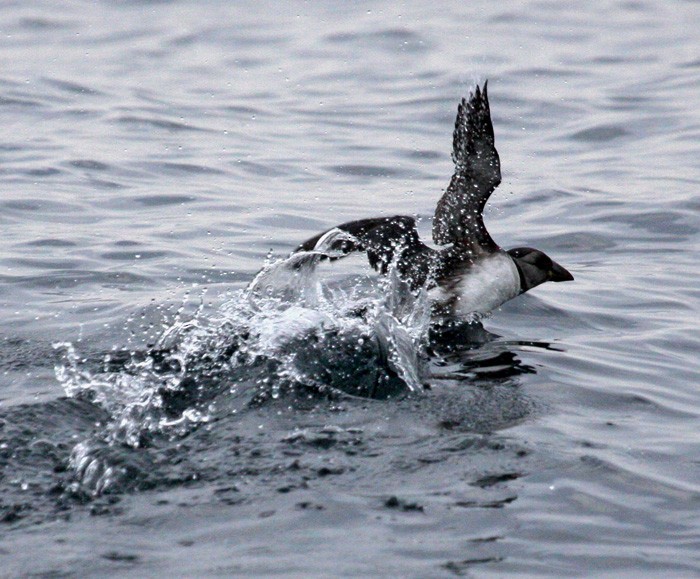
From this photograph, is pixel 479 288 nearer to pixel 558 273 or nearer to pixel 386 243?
pixel 558 273

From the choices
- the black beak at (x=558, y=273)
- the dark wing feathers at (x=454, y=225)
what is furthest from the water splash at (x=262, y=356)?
the black beak at (x=558, y=273)

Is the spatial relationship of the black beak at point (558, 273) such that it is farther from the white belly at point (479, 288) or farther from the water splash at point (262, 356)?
the water splash at point (262, 356)

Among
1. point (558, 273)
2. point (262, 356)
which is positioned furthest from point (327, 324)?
point (558, 273)

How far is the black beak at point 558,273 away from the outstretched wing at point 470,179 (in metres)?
0.52

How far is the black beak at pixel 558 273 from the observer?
8.02m

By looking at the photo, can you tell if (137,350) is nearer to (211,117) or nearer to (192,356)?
(192,356)

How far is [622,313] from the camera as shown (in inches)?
310

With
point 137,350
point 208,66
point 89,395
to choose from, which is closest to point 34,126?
point 208,66

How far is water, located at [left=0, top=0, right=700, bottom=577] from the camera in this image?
440 cm

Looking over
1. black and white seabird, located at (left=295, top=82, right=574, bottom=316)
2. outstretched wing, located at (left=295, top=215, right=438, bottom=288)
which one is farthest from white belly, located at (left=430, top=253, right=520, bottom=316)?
outstretched wing, located at (left=295, top=215, right=438, bottom=288)

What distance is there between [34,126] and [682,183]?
20.8 feet

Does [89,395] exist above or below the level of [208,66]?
below

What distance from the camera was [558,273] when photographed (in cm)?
804

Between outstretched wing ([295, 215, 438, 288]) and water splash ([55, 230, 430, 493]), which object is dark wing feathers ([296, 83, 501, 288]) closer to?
outstretched wing ([295, 215, 438, 288])
